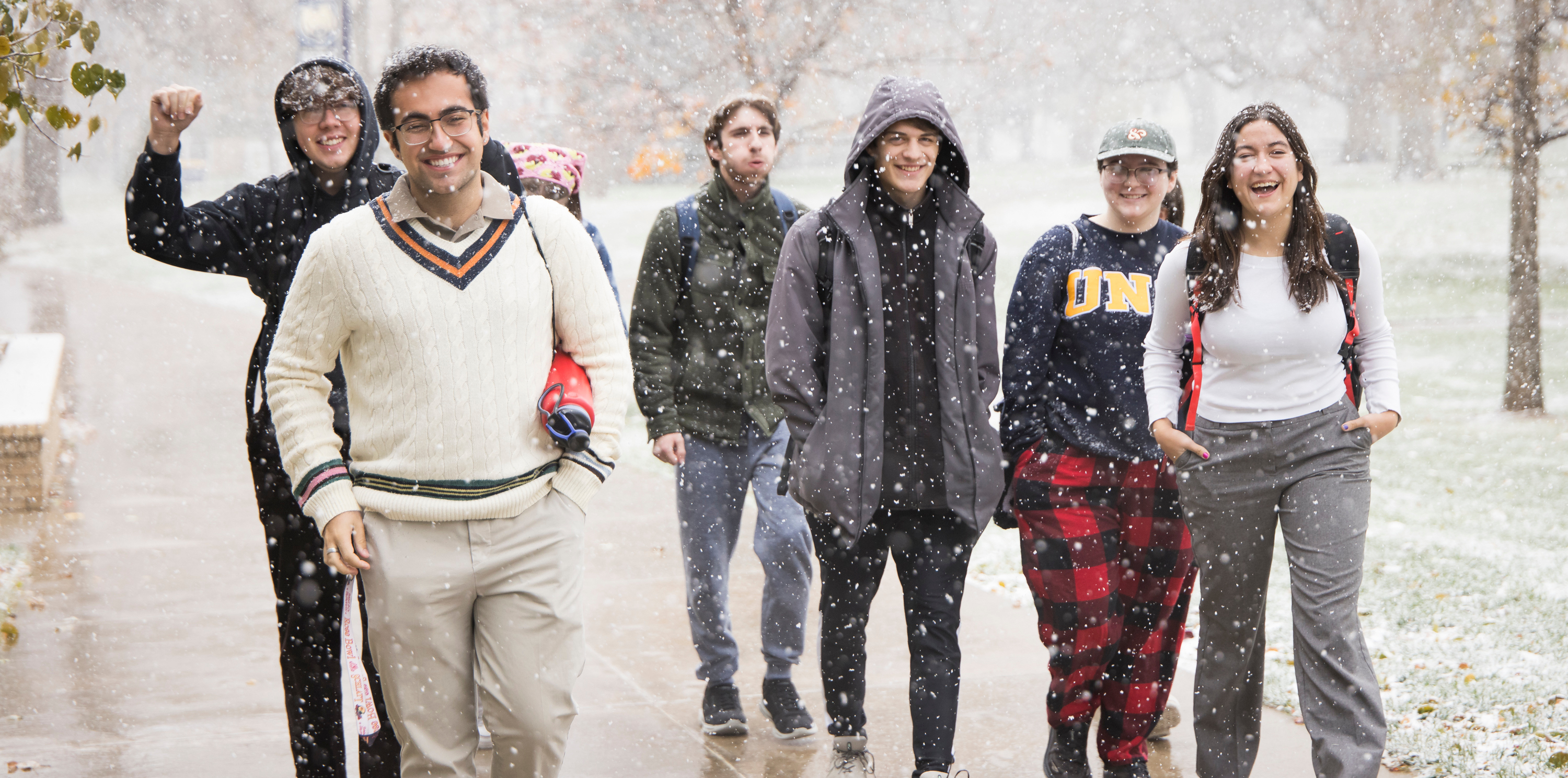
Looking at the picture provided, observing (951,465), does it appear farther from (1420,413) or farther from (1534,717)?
(1420,413)

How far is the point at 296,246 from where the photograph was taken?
3.72 meters

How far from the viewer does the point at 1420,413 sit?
14.0 m

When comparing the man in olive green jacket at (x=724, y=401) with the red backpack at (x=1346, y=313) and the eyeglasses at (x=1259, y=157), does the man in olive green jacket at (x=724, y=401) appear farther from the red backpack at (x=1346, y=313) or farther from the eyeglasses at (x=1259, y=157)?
the eyeglasses at (x=1259, y=157)

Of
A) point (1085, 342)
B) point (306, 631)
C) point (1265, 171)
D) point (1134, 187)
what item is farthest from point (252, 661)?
point (1265, 171)

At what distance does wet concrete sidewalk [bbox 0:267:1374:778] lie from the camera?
4605 mm

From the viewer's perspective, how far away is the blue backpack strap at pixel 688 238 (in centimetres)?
483

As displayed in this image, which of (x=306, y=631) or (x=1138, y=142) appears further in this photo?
(x=1138, y=142)

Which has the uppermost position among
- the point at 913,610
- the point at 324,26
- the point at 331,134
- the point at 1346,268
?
the point at 324,26

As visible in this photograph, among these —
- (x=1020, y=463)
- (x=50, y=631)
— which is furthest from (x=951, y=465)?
(x=50, y=631)

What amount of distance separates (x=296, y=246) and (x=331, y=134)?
12.3 inches

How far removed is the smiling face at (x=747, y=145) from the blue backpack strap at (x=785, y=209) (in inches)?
5.6

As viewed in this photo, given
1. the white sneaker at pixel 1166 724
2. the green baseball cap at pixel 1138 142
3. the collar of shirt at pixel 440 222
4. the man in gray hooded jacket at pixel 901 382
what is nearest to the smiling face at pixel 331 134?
the collar of shirt at pixel 440 222

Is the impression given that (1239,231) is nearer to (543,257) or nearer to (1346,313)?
(1346,313)

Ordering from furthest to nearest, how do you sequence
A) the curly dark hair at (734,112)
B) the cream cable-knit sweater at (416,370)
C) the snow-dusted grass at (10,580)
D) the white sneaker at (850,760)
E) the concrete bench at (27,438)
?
Result: the concrete bench at (27,438) → the snow-dusted grass at (10,580) → the curly dark hair at (734,112) → the white sneaker at (850,760) → the cream cable-knit sweater at (416,370)
